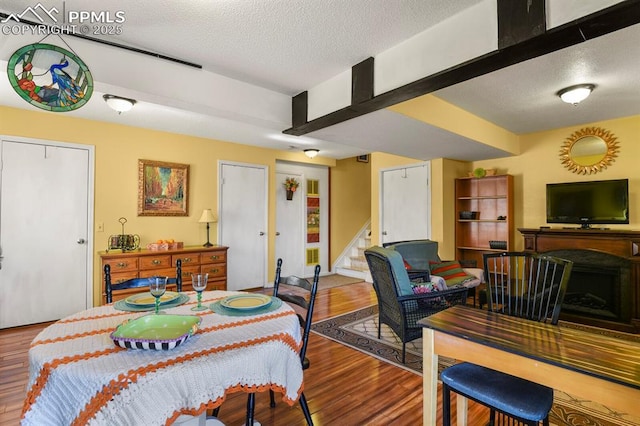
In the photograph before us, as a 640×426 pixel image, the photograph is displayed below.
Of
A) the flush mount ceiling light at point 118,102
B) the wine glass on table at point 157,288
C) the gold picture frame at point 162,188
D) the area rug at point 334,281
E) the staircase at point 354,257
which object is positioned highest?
the flush mount ceiling light at point 118,102

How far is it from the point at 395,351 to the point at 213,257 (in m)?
2.82

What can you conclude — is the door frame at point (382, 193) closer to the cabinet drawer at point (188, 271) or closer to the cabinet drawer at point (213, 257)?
the cabinet drawer at point (213, 257)

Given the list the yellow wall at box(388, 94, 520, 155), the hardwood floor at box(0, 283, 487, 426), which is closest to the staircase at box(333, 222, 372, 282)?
the yellow wall at box(388, 94, 520, 155)

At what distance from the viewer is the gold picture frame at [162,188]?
14.4ft

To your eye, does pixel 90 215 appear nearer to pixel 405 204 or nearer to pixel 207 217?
pixel 207 217

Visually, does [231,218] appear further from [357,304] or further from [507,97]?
[507,97]

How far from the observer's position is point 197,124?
4238 mm

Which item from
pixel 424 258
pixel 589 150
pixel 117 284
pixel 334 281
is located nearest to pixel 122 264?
pixel 117 284

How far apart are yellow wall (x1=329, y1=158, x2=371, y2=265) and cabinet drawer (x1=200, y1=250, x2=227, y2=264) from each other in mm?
2836

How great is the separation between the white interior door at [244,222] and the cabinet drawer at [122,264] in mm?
1445

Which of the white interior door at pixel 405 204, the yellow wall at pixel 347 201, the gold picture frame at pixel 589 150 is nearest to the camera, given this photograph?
the gold picture frame at pixel 589 150

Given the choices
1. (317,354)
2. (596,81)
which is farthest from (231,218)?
(596,81)

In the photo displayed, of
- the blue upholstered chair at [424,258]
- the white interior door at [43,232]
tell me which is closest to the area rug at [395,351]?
the blue upholstered chair at [424,258]

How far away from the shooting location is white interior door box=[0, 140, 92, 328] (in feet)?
11.7
